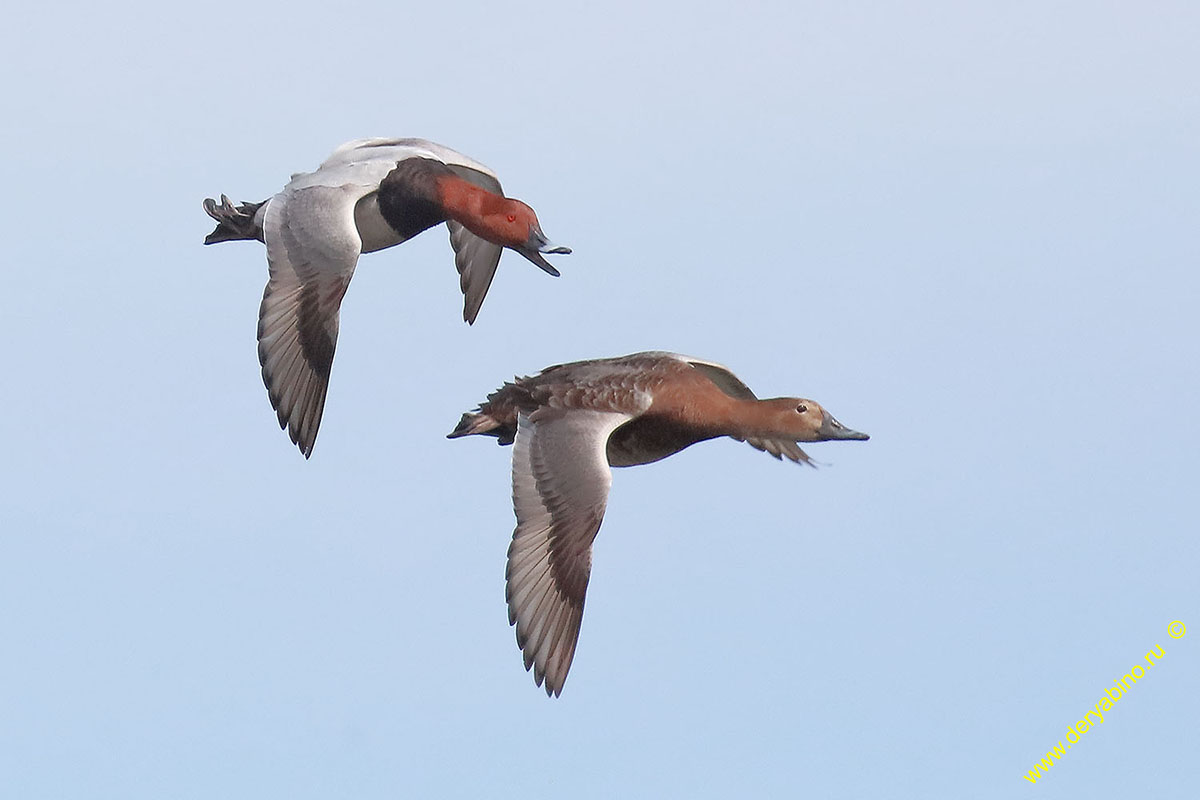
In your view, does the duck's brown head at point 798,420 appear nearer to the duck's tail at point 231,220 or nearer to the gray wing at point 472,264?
the gray wing at point 472,264

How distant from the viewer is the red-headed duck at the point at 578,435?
25.6 feet

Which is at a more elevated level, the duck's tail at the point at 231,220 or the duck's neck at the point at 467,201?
the duck's tail at the point at 231,220

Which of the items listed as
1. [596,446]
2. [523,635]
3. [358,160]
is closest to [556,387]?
[596,446]

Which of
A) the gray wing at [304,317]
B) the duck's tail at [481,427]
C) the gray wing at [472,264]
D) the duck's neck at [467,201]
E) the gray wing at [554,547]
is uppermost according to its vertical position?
the gray wing at [472,264]

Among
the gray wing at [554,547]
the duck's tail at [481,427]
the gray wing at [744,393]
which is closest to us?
the gray wing at [554,547]

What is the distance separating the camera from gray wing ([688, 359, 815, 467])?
8734 millimetres

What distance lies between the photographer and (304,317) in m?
8.52

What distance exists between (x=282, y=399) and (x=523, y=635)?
1.58 meters

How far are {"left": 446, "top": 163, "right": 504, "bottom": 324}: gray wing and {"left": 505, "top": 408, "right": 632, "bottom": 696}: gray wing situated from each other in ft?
8.61

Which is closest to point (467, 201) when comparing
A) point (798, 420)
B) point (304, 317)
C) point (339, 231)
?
point (339, 231)

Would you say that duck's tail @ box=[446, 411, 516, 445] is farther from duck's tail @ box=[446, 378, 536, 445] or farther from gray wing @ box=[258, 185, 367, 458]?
gray wing @ box=[258, 185, 367, 458]

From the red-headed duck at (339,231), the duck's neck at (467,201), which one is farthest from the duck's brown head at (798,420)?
the duck's neck at (467,201)

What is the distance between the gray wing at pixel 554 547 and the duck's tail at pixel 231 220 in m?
2.31

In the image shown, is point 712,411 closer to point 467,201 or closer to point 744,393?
point 744,393
